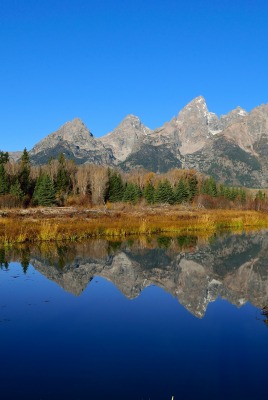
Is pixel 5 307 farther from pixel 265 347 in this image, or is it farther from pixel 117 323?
pixel 265 347

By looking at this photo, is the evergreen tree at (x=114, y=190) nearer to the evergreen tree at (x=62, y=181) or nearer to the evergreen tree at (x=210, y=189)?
the evergreen tree at (x=62, y=181)

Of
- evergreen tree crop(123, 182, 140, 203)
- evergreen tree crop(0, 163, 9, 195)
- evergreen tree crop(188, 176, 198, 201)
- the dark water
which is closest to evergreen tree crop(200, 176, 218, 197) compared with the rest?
evergreen tree crop(188, 176, 198, 201)

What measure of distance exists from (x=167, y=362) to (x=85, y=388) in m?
2.87

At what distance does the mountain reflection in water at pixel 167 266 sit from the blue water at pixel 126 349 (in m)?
1.72

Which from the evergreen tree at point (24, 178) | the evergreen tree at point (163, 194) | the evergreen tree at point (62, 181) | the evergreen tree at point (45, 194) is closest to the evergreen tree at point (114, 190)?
the evergreen tree at point (163, 194)

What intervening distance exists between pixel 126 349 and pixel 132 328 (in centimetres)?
237

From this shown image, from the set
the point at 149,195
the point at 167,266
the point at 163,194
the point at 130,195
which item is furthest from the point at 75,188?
the point at 167,266

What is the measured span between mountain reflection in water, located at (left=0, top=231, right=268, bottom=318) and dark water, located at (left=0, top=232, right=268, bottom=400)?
7 cm

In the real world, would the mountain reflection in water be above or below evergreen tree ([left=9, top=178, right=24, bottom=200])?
below

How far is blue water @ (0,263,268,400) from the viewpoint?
11.0 metres

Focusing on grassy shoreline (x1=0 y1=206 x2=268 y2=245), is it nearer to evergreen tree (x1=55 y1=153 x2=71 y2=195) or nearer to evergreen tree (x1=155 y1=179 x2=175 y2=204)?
evergreen tree (x1=55 y1=153 x2=71 y2=195)

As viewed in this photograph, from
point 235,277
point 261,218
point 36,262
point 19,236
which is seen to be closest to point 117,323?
point 235,277

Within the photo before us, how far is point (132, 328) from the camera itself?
1608 cm

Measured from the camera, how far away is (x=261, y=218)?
68625 millimetres
